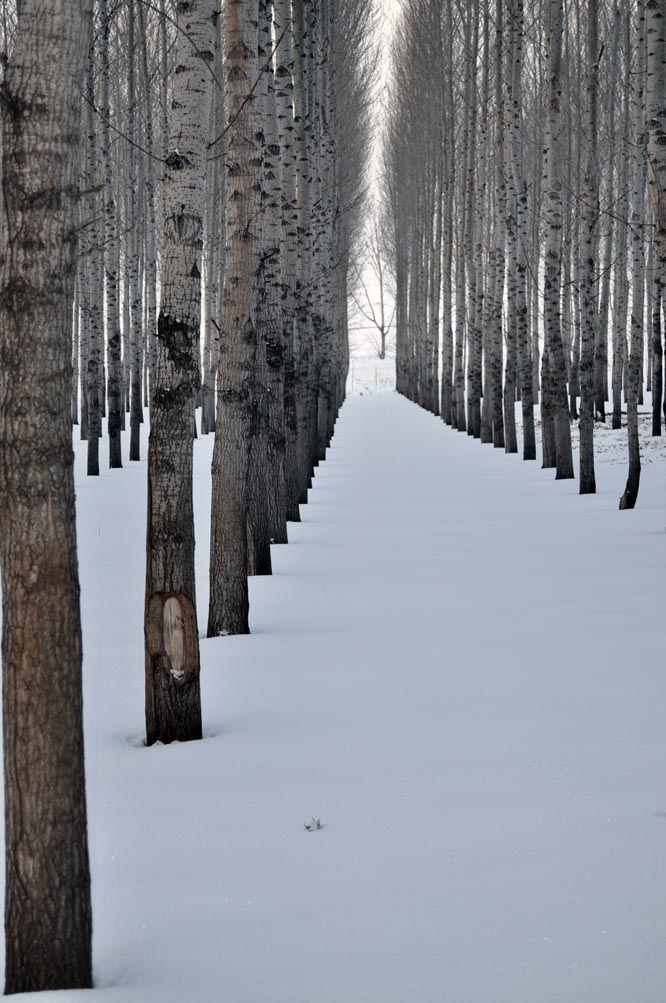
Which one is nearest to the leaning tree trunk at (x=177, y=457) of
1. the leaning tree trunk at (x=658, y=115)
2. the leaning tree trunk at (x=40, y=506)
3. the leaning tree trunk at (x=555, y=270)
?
the leaning tree trunk at (x=40, y=506)

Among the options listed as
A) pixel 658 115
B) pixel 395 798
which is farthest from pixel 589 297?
pixel 395 798

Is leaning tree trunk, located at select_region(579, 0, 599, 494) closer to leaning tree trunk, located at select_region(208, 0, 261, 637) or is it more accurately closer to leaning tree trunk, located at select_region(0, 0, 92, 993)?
leaning tree trunk, located at select_region(208, 0, 261, 637)

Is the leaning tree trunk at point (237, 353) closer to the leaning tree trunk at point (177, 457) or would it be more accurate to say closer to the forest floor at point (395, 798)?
the forest floor at point (395, 798)

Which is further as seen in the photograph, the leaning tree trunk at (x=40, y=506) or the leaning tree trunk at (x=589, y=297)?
the leaning tree trunk at (x=589, y=297)

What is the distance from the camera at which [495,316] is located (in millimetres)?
22844

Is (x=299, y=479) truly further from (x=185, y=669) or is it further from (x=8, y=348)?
(x=8, y=348)

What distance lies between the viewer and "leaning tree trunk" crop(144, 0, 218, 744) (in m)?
4.62

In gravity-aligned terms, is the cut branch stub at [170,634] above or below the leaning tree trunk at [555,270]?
below

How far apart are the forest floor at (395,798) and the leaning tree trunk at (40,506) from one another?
252 mm

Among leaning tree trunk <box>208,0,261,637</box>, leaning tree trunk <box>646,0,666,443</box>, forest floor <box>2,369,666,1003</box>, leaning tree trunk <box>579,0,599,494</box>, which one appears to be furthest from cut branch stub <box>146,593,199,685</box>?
leaning tree trunk <box>579,0,599,494</box>

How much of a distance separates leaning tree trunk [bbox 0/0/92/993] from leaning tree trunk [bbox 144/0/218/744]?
6.34ft

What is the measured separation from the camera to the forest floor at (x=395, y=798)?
2744 millimetres

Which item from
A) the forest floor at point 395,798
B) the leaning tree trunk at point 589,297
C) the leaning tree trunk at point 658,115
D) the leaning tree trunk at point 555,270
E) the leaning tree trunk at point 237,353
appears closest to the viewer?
the forest floor at point 395,798

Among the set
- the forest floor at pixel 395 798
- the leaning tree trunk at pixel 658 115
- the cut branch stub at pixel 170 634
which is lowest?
the forest floor at pixel 395 798
